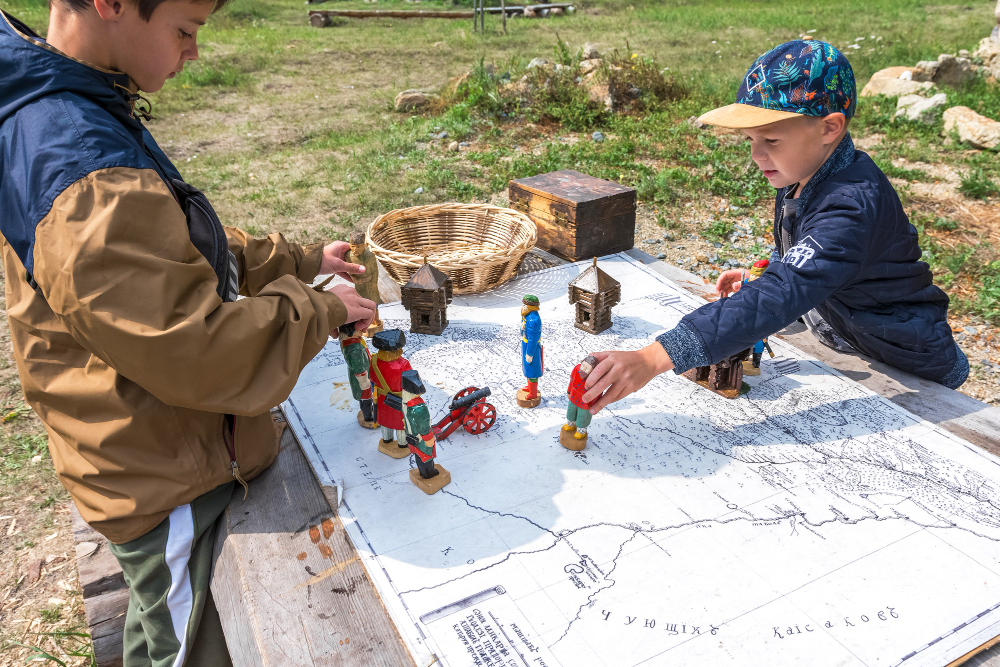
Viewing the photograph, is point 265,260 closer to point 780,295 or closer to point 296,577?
point 296,577

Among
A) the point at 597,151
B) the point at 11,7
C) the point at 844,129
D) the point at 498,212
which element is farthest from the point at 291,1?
the point at 844,129

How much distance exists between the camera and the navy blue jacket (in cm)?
212

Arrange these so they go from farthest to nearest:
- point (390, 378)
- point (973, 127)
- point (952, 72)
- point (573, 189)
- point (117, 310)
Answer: point (952, 72) → point (973, 127) → point (573, 189) → point (390, 378) → point (117, 310)

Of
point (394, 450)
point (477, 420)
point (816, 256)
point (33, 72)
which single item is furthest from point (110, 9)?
point (816, 256)

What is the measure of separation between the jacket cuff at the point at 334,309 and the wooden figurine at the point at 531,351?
0.65 m

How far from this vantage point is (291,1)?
67.2 feet

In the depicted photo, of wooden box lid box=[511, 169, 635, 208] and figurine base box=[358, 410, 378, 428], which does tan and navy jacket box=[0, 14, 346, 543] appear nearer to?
figurine base box=[358, 410, 378, 428]

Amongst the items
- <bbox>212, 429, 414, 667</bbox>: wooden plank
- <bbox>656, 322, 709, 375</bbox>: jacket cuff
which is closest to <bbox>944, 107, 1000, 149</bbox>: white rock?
<bbox>656, 322, 709, 375</bbox>: jacket cuff

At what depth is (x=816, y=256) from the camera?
84.7 inches

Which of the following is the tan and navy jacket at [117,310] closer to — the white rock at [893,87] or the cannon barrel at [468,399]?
the cannon barrel at [468,399]

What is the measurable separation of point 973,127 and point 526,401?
23.1 ft

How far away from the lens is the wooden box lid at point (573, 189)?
3.40m

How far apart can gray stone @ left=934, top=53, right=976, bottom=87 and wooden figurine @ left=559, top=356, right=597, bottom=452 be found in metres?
9.51

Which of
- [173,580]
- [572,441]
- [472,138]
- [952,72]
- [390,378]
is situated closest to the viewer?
[173,580]
